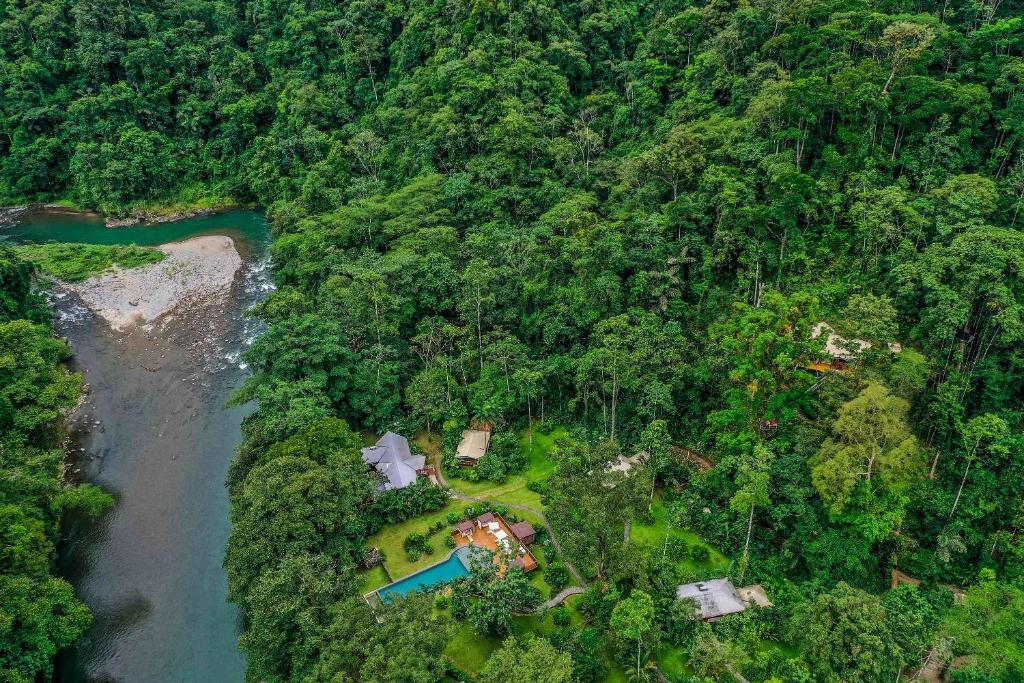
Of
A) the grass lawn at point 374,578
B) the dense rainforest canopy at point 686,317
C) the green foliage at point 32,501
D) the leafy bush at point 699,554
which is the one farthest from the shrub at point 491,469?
the green foliage at point 32,501

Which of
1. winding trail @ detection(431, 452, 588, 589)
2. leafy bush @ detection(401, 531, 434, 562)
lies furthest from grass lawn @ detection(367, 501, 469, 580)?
winding trail @ detection(431, 452, 588, 589)

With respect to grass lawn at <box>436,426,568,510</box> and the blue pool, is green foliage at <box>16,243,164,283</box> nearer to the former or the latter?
grass lawn at <box>436,426,568,510</box>

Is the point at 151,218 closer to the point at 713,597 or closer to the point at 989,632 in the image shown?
the point at 713,597

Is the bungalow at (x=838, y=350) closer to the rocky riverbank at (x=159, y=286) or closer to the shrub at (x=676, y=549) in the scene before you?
the shrub at (x=676, y=549)

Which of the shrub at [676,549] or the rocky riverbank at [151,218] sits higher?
the rocky riverbank at [151,218]

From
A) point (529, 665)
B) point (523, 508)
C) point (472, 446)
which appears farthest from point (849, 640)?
point (472, 446)

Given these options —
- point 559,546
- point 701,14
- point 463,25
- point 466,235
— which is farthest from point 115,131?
point 559,546
